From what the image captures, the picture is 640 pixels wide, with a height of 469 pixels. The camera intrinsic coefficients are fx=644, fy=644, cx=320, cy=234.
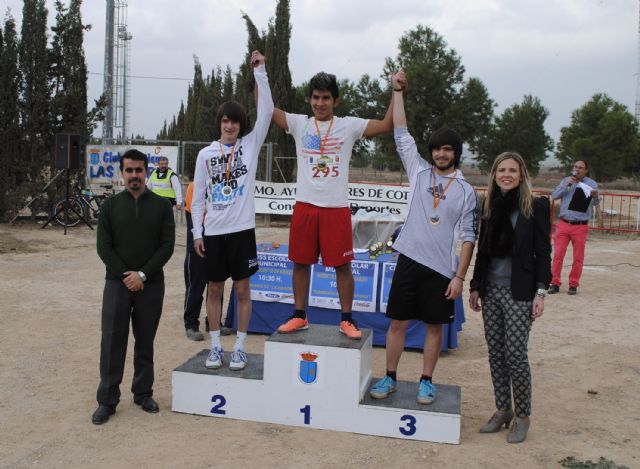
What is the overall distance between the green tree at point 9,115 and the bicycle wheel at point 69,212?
3.24 ft

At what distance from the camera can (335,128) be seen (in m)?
4.35

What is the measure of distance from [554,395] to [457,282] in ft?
5.63

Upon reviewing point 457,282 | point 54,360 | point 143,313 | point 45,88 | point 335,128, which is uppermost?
point 45,88

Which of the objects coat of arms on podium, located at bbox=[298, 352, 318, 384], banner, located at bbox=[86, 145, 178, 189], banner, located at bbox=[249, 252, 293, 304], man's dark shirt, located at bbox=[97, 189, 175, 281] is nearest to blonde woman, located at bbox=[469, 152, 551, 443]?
coat of arms on podium, located at bbox=[298, 352, 318, 384]

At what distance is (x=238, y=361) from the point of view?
14.8 feet

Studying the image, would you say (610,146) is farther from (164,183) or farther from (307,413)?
(307,413)

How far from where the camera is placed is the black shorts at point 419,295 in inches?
157

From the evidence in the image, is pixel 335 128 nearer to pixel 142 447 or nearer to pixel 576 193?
pixel 142 447

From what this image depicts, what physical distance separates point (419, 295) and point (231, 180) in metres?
1.48

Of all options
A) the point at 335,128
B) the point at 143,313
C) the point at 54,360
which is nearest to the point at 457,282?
the point at 335,128

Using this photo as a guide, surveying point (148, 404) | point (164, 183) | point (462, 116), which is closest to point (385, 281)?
point (148, 404)

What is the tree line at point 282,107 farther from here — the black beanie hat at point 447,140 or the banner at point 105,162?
the black beanie hat at point 447,140

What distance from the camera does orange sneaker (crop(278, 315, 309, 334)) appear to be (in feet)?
14.7

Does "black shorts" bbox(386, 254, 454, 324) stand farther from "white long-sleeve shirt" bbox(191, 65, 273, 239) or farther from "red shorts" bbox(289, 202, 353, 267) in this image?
"white long-sleeve shirt" bbox(191, 65, 273, 239)
